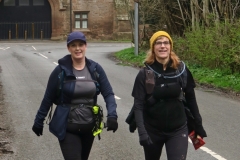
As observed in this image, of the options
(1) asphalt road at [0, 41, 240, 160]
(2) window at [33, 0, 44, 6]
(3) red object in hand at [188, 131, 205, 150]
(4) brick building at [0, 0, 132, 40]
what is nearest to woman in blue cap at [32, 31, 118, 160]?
(3) red object in hand at [188, 131, 205, 150]

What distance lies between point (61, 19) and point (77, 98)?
157 feet

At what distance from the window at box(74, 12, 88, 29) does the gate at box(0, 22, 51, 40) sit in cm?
260

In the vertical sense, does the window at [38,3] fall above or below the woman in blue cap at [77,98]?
above

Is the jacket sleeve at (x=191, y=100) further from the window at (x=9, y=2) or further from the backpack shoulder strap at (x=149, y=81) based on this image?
the window at (x=9, y=2)

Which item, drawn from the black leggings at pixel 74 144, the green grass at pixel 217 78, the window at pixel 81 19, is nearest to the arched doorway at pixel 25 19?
the window at pixel 81 19

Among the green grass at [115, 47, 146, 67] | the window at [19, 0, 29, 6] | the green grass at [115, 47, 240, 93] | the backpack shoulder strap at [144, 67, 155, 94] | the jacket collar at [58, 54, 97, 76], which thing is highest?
the window at [19, 0, 29, 6]

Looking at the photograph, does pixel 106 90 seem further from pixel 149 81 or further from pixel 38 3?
pixel 38 3

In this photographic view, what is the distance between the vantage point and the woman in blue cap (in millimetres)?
5488

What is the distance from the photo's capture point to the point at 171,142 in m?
5.54

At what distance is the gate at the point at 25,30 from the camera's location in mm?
52719

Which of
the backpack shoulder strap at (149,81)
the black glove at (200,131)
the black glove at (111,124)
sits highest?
the backpack shoulder strap at (149,81)

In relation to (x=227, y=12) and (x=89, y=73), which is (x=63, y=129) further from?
(x=227, y=12)

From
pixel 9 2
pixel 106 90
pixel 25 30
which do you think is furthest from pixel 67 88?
pixel 9 2

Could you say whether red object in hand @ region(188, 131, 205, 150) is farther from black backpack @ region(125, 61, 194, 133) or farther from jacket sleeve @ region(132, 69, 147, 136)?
jacket sleeve @ region(132, 69, 147, 136)
